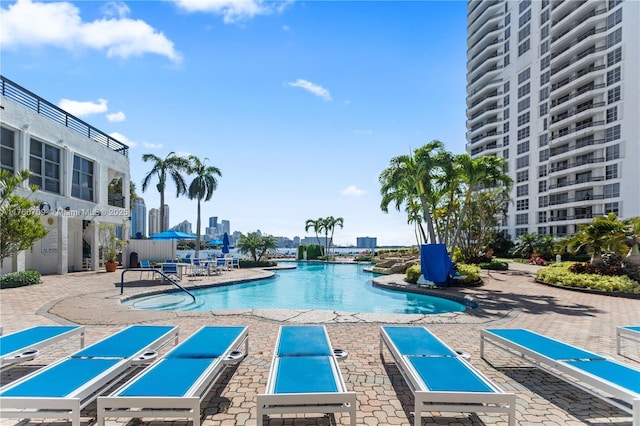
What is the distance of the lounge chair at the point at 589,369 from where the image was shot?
3.32 m

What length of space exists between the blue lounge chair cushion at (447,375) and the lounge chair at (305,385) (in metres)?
0.90

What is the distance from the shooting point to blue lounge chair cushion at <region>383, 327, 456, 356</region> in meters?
4.30

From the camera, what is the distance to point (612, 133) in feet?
129

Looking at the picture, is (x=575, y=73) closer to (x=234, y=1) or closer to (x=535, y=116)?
(x=535, y=116)

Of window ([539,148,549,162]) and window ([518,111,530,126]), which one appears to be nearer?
window ([539,148,549,162])

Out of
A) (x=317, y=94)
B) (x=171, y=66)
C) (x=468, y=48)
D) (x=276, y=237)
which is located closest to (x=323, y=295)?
(x=317, y=94)

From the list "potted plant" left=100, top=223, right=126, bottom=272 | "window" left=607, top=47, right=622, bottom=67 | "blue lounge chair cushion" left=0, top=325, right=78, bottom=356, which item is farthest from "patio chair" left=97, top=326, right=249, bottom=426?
"window" left=607, top=47, right=622, bottom=67

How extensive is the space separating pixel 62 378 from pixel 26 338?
199 centimetres

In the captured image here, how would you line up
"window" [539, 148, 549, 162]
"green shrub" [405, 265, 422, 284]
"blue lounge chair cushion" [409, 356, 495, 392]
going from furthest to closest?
"window" [539, 148, 549, 162] < "green shrub" [405, 265, 422, 284] < "blue lounge chair cushion" [409, 356, 495, 392]

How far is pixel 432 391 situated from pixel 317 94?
13.9 meters

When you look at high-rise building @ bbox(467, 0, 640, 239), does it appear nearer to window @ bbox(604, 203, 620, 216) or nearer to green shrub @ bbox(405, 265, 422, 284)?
window @ bbox(604, 203, 620, 216)

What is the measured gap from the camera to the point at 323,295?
1435 cm

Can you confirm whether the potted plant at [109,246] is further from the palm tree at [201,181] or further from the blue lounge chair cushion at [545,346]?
the blue lounge chair cushion at [545,346]

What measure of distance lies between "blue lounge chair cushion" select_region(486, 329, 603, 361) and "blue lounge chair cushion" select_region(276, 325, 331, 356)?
2.73 meters
